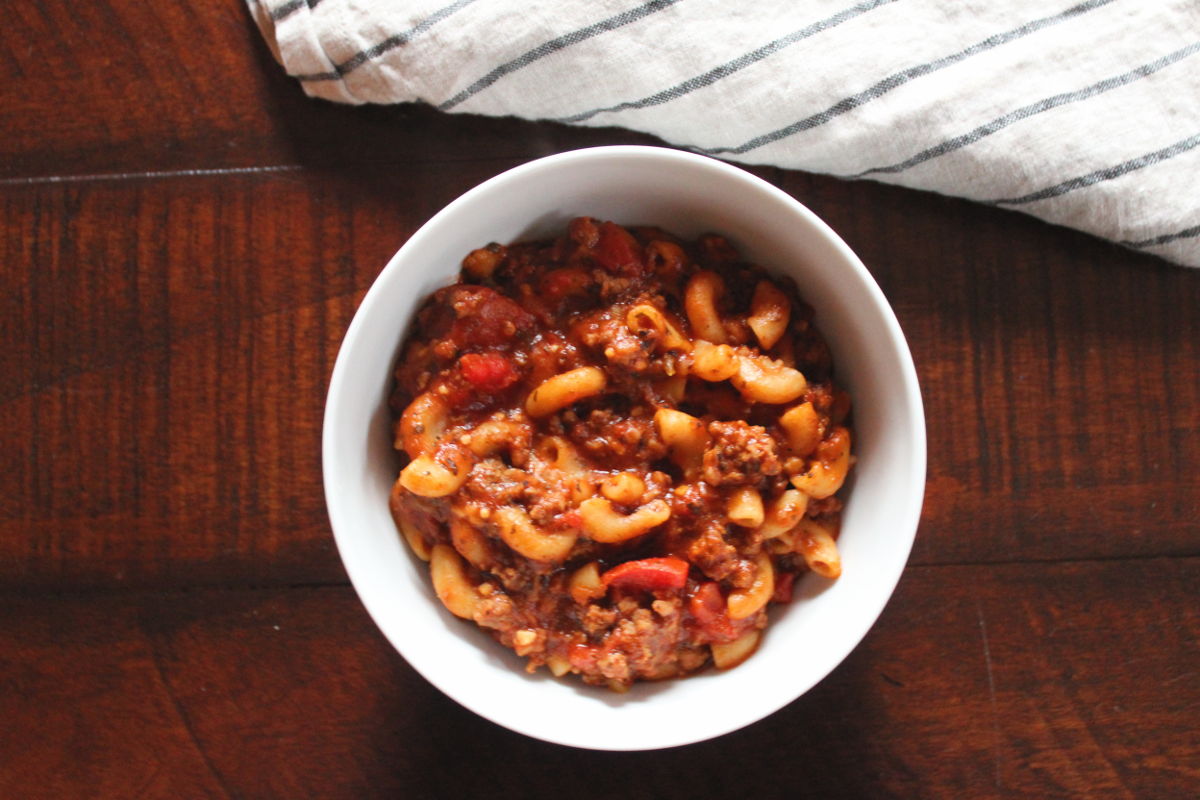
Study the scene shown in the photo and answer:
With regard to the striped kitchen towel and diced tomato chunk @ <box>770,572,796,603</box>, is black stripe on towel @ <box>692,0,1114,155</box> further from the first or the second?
diced tomato chunk @ <box>770,572,796,603</box>

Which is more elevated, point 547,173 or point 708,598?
point 547,173

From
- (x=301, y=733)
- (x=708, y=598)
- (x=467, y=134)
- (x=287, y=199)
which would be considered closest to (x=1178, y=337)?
(x=708, y=598)

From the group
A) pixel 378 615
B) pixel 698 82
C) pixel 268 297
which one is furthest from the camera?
pixel 268 297

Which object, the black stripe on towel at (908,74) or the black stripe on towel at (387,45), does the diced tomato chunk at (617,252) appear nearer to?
the black stripe on towel at (908,74)

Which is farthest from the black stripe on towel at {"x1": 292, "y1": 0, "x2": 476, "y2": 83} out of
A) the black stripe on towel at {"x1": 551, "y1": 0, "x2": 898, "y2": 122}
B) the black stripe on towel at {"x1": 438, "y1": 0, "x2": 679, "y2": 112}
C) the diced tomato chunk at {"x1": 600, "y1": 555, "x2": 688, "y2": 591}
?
the diced tomato chunk at {"x1": 600, "y1": 555, "x2": 688, "y2": 591}

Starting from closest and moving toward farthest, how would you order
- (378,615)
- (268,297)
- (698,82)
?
(378,615) < (698,82) < (268,297)

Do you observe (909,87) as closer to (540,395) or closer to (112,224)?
(540,395)

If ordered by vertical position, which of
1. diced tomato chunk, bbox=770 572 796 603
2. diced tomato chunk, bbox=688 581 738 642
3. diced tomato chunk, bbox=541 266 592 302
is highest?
diced tomato chunk, bbox=541 266 592 302

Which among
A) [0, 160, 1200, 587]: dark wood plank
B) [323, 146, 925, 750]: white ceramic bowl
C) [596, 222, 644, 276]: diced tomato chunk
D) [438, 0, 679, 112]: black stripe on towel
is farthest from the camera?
[0, 160, 1200, 587]: dark wood plank
